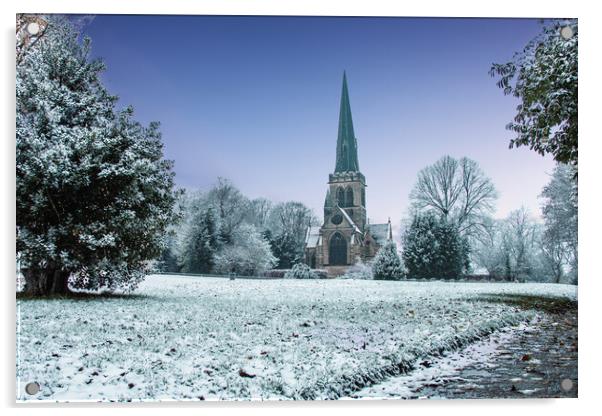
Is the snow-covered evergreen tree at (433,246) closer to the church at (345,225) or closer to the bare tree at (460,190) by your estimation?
the bare tree at (460,190)

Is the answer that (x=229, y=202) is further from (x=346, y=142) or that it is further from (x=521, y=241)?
(x=521, y=241)

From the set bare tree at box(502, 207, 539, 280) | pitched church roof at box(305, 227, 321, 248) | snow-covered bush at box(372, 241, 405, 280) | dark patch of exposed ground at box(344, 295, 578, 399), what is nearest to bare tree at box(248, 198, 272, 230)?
pitched church roof at box(305, 227, 321, 248)

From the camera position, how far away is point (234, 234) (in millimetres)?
5492

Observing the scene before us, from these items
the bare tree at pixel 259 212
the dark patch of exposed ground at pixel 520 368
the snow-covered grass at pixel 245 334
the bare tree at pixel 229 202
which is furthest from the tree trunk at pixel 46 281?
the dark patch of exposed ground at pixel 520 368

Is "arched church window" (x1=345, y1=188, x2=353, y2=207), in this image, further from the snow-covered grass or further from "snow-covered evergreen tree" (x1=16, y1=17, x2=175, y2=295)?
"snow-covered evergreen tree" (x1=16, y1=17, x2=175, y2=295)

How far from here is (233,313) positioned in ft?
17.6

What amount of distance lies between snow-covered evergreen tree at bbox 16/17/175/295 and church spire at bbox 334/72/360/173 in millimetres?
1770

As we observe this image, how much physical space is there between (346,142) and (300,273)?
1461 mm

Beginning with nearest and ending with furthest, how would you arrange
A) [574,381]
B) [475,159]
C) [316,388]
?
[316,388] < [574,381] < [475,159]

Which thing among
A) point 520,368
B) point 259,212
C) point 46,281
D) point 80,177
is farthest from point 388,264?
point 46,281
